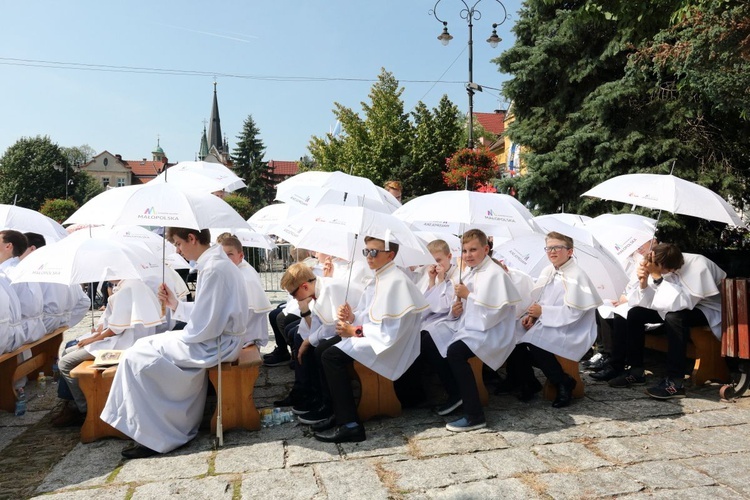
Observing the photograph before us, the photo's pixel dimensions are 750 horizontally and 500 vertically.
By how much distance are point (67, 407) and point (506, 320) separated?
398 cm

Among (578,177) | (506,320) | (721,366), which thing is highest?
(578,177)

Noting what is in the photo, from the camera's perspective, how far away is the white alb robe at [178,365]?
4555mm

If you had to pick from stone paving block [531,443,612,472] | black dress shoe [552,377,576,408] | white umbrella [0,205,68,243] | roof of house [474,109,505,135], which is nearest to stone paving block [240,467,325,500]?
stone paving block [531,443,612,472]

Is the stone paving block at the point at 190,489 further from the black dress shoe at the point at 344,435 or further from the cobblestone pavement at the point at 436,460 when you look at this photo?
the black dress shoe at the point at 344,435

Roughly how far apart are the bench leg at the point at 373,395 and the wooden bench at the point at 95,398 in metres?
1.96

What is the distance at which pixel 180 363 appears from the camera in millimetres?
4703

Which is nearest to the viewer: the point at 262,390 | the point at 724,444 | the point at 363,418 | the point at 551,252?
the point at 724,444

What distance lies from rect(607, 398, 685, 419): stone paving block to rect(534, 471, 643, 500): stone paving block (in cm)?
135

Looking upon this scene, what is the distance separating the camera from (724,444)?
4480mm

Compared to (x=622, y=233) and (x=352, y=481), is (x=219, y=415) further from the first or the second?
(x=622, y=233)

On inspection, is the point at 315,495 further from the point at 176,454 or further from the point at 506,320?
the point at 506,320

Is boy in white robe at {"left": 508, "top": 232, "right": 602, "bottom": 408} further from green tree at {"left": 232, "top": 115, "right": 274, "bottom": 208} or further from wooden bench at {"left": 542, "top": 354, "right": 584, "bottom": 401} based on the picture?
green tree at {"left": 232, "top": 115, "right": 274, "bottom": 208}

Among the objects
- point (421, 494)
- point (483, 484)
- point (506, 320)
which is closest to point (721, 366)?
point (506, 320)

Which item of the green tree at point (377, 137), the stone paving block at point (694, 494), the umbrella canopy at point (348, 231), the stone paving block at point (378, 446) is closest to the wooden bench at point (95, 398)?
the stone paving block at point (378, 446)
